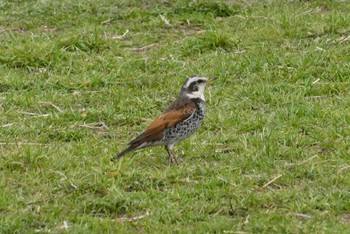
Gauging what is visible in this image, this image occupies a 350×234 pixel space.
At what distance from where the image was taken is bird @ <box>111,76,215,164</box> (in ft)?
34.8

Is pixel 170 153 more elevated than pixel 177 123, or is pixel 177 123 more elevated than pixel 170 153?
pixel 177 123

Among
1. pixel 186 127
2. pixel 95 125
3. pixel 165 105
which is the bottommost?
pixel 165 105

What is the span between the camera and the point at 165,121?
35.8ft

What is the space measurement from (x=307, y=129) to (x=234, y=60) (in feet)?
8.68

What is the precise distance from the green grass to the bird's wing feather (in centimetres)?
27

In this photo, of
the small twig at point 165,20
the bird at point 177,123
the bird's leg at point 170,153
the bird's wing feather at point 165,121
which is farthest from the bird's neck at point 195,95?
the small twig at point 165,20

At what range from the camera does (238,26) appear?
1546 cm

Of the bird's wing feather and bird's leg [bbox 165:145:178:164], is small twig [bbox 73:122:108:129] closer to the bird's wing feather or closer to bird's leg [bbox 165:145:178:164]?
the bird's wing feather

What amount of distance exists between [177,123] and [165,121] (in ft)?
0.41

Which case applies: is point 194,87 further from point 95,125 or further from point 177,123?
point 95,125

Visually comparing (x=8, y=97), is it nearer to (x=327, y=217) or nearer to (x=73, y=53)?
(x=73, y=53)

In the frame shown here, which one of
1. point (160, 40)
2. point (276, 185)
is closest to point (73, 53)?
point (160, 40)

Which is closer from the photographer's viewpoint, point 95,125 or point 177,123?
point 177,123

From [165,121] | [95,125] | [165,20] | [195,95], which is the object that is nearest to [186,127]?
[165,121]
